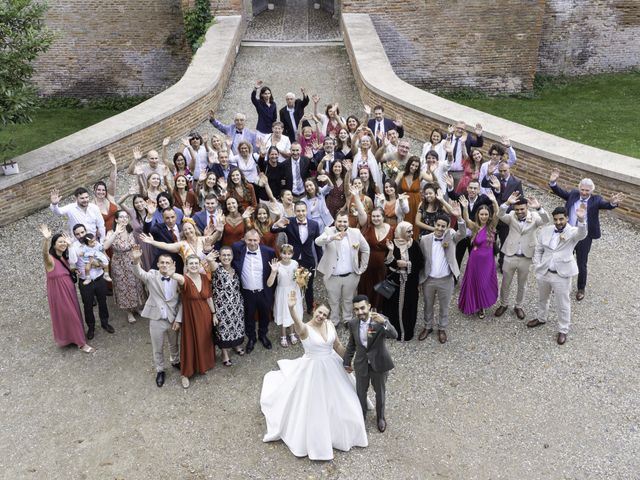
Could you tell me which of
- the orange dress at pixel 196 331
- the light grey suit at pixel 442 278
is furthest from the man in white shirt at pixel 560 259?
the orange dress at pixel 196 331

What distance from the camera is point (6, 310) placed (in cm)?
802

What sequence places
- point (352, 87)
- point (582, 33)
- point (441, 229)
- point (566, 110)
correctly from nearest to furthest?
point (441, 229)
point (352, 87)
point (566, 110)
point (582, 33)

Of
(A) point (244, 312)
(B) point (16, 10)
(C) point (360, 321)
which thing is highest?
(B) point (16, 10)

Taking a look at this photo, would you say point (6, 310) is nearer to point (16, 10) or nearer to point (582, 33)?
point (16, 10)

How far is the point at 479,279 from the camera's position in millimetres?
7543

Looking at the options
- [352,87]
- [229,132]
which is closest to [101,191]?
[229,132]

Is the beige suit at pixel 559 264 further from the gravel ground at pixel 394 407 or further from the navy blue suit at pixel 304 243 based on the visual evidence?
the navy blue suit at pixel 304 243

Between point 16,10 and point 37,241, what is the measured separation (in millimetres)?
3454

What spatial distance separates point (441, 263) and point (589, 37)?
47.0ft

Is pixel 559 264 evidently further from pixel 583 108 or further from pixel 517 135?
pixel 583 108

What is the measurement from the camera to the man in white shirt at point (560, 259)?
6.98 metres

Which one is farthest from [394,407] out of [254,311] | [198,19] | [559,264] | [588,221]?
[198,19]

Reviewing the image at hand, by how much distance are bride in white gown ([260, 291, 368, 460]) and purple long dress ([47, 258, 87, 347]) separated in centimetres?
257

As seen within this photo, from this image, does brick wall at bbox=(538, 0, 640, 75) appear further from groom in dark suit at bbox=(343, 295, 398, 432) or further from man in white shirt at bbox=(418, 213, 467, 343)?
groom in dark suit at bbox=(343, 295, 398, 432)
